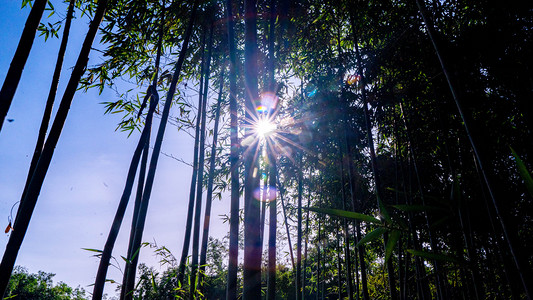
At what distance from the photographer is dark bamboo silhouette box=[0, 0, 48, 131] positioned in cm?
122

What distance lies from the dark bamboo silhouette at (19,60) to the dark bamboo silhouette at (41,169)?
0.22 metres

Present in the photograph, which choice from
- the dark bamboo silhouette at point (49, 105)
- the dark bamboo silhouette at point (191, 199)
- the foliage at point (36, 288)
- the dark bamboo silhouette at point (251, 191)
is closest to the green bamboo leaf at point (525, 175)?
the dark bamboo silhouette at point (251, 191)

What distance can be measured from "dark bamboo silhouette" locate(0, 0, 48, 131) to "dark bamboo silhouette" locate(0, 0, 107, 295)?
0.22 metres

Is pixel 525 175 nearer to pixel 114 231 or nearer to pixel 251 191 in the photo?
pixel 251 191

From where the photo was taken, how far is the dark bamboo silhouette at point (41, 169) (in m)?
1.19

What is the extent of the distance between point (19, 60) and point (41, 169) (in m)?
0.58

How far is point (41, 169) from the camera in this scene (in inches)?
53.2

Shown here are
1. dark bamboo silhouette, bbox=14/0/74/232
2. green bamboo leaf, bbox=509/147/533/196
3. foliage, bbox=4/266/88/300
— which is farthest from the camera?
foliage, bbox=4/266/88/300

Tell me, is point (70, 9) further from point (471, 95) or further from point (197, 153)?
point (471, 95)

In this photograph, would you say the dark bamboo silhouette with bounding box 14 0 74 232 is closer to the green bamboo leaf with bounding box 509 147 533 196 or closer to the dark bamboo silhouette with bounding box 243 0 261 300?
the dark bamboo silhouette with bounding box 243 0 261 300

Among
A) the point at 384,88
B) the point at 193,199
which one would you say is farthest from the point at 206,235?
the point at 384,88

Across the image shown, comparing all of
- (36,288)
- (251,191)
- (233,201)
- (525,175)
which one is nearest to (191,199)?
(233,201)

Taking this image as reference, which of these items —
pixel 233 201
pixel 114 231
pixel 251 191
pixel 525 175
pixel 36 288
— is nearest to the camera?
pixel 525 175

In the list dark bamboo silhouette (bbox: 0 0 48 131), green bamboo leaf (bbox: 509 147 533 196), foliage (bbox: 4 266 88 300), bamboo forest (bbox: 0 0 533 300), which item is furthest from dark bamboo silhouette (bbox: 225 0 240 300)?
foliage (bbox: 4 266 88 300)
